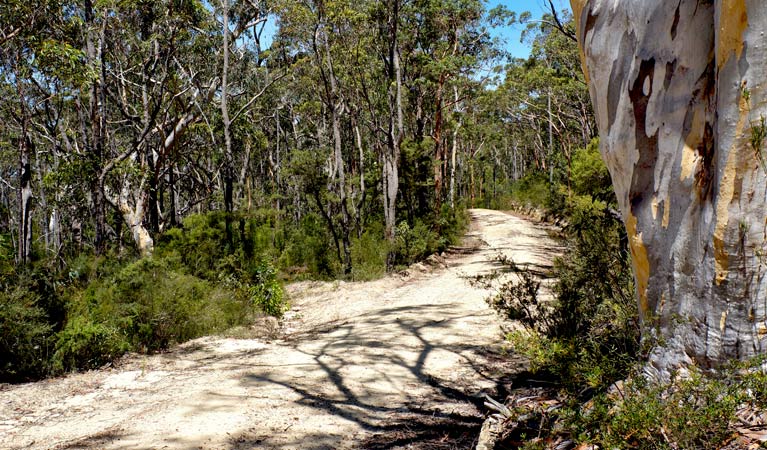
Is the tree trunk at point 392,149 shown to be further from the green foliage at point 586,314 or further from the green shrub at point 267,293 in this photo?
the green foliage at point 586,314

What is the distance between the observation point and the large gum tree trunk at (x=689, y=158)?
2146mm

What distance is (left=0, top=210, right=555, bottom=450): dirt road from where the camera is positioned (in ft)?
12.5

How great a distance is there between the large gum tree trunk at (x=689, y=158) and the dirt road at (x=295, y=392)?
181 cm

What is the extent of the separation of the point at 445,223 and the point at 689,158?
39.7 feet

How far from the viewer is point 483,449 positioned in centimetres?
293

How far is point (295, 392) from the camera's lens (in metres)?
4.79

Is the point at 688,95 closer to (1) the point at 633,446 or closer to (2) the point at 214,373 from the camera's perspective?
(1) the point at 633,446

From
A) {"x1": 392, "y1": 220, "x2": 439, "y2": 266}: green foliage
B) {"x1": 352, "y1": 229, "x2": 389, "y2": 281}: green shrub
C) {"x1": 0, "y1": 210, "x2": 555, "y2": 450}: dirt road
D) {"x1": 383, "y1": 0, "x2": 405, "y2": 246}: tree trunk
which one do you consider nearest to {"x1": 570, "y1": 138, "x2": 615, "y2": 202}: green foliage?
{"x1": 0, "y1": 210, "x2": 555, "y2": 450}: dirt road

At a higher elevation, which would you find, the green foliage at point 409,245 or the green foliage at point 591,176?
the green foliage at point 591,176

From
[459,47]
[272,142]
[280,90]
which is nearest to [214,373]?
[459,47]

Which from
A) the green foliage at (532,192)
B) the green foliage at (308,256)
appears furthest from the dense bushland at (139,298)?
the green foliage at (532,192)

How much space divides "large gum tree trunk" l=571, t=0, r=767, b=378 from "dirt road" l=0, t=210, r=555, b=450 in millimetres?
1807

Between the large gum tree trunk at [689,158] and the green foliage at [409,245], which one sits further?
the green foliage at [409,245]

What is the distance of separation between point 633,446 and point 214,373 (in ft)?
14.9
